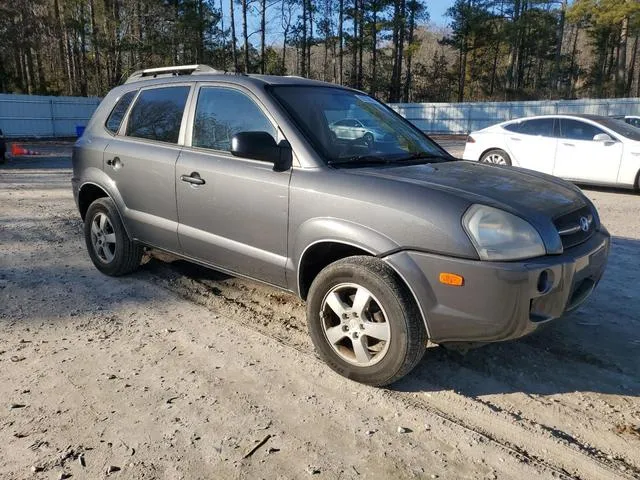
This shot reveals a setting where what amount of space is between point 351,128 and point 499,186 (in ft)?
3.98

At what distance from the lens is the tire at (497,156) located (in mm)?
10922

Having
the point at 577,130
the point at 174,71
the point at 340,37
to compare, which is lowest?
the point at 577,130

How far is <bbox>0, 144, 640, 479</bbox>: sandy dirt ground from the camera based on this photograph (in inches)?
96.3

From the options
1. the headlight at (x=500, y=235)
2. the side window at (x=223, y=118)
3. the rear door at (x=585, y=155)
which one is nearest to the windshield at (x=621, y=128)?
the rear door at (x=585, y=155)

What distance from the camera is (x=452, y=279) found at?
2.68 meters

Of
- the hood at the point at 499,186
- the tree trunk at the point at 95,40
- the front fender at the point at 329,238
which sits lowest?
the front fender at the point at 329,238

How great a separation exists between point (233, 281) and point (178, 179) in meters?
1.27

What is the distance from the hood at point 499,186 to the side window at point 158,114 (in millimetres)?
1746

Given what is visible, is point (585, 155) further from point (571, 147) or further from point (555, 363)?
point (555, 363)

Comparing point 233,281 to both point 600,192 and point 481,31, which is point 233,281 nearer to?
point 600,192

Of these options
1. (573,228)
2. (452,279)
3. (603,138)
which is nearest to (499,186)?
(573,228)

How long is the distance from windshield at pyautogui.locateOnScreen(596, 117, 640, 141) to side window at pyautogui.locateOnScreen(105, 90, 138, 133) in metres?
8.83

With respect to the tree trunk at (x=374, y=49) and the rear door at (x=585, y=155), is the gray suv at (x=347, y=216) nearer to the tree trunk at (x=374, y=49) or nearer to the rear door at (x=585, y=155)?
the rear door at (x=585, y=155)

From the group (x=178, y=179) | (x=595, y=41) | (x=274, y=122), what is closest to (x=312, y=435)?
(x=274, y=122)
